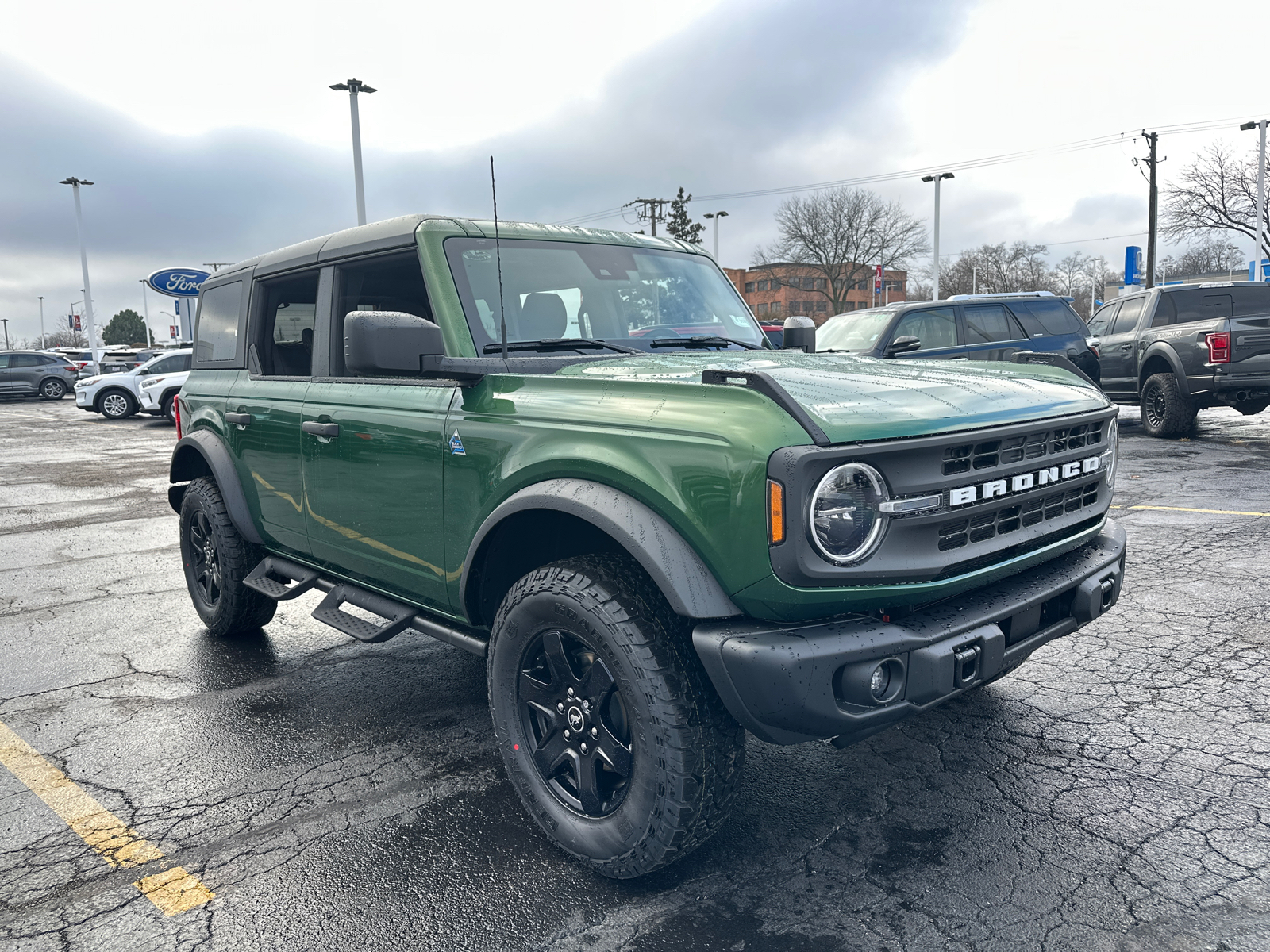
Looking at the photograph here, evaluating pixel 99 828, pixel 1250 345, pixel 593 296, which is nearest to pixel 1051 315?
pixel 1250 345

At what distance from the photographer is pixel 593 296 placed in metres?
3.54

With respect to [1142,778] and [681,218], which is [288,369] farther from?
[681,218]

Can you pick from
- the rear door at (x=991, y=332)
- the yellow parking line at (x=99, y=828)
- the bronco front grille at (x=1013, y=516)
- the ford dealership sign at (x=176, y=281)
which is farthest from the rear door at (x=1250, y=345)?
the ford dealership sign at (x=176, y=281)

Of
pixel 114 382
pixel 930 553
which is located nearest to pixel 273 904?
pixel 930 553

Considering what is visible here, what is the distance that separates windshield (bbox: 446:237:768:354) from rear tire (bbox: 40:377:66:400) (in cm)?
3775

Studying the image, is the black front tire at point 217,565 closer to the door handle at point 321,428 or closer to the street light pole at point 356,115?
the door handle at point 321,428

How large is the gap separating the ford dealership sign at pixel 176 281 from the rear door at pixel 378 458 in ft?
103

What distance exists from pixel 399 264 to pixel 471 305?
47 cm

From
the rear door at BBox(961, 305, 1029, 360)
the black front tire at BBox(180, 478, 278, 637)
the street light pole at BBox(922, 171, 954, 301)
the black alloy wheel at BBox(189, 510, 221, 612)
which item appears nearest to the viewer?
the black front tire at BBox(180, 478, 278, 637)

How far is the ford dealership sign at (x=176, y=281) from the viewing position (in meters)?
31.7

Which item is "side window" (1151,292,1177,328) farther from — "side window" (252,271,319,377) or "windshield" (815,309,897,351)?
"side window" (252,271,319,377)

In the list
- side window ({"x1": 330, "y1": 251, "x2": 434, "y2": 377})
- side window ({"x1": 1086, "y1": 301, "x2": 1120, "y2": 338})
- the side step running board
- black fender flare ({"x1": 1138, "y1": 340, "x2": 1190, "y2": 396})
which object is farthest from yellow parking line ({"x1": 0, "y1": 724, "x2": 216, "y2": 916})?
side window ({"x1": 1086, "y1": 301, "x2": 1120, "y2": 338})

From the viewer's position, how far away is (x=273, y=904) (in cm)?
255

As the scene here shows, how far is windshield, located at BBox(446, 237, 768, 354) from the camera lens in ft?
10.8
